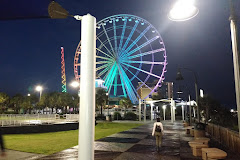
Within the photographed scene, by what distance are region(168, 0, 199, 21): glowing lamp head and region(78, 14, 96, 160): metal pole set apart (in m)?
2.20

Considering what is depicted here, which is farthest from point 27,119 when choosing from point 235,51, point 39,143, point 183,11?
point 235,51

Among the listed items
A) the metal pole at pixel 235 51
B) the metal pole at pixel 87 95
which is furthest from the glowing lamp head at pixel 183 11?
the metal pole at pixel 87 95

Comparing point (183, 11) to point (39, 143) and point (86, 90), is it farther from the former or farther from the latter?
point (39, 143)

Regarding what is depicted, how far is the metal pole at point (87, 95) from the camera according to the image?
7.94ft

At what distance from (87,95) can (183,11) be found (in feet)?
9.79

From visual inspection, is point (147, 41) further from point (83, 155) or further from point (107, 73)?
point (83, 155)

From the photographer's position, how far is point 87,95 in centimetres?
250

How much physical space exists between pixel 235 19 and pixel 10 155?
856 centimetres

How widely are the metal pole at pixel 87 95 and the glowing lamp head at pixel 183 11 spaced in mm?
2195

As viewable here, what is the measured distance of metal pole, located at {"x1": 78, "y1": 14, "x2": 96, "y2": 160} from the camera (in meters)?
2.42

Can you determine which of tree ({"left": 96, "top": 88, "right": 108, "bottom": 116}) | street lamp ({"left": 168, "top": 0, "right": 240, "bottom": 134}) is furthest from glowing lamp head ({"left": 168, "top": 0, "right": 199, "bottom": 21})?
tree ({"left": 96, "top": 88, "right": 108, "bottom": 116})

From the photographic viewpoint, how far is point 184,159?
277 inches

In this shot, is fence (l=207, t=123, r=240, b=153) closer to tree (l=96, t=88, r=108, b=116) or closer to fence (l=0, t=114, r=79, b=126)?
fence (l=0, t=114, r=79, b=126)

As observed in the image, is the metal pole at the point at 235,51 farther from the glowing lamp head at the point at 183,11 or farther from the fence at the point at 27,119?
the fence at the point at 27,119
